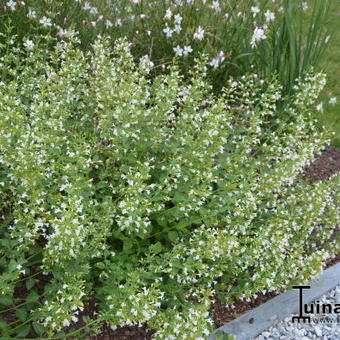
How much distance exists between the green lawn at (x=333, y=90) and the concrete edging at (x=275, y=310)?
154 centimetres

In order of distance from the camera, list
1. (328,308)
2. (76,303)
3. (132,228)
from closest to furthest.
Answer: (76,303)
(132,228)
(328,308)

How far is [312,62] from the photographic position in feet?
16.2

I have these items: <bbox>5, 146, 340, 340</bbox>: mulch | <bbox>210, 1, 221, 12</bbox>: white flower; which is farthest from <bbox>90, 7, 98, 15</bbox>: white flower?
<bbox>5, 146, 340, 340</bbox>: mulch

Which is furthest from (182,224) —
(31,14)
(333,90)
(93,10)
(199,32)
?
(333,90)

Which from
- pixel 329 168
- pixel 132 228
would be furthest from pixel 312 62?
pixel 132 228

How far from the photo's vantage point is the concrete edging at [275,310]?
3.23 meters

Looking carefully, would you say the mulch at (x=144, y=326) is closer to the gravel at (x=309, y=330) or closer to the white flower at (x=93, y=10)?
the gravel at (x=309, y=330)

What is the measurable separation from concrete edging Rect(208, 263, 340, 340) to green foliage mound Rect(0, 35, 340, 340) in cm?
12

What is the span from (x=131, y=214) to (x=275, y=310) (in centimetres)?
142

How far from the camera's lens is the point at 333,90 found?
693cm

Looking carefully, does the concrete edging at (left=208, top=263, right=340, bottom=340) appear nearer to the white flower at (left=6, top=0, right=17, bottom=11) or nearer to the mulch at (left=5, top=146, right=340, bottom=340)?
the mulch at (left=5, top=146, right=340, bottom=340)

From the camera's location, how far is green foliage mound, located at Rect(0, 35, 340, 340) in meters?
2.49

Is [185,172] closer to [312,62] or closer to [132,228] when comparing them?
[132,228]

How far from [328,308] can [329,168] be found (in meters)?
1.86
